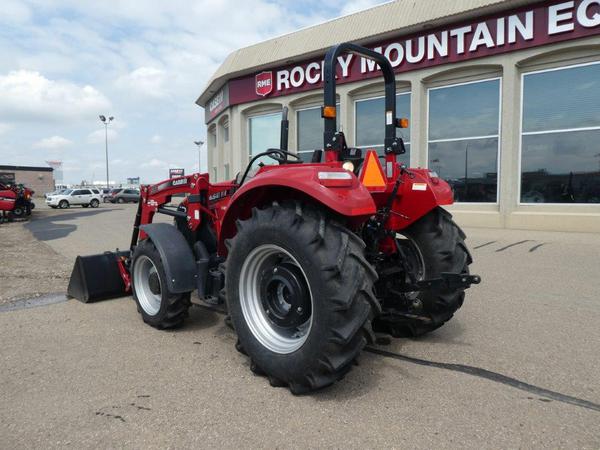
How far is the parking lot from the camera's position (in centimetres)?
264

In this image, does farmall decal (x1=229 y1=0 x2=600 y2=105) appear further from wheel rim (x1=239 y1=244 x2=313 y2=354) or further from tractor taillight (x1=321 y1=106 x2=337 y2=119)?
wheel rim (x1=239 y1=244 x2=313 y2=354)

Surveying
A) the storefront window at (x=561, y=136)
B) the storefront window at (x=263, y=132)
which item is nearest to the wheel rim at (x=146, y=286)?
the storefront window at (x=561, y=136)

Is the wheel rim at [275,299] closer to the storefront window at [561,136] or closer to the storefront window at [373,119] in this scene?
the storefront window at [561,136]

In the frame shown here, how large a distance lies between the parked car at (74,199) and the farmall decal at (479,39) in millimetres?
25375

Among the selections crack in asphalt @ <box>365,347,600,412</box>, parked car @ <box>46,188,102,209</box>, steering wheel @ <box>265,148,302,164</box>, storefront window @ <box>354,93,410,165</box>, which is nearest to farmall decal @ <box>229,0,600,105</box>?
storefront window @ <box>354,93,410,165</box>

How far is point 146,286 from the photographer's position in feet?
16.2

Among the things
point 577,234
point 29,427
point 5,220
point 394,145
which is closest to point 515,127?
point 577,234

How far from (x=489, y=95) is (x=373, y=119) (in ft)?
12.6

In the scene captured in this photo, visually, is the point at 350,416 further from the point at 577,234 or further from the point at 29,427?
the point at 577,234

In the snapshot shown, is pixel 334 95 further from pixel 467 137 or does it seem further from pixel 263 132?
pixel 263 132

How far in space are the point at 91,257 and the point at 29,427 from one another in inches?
125

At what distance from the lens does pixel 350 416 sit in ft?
9.30

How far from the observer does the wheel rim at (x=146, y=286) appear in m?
4.75

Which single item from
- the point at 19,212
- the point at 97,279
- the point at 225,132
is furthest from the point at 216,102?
the point at 97,279
